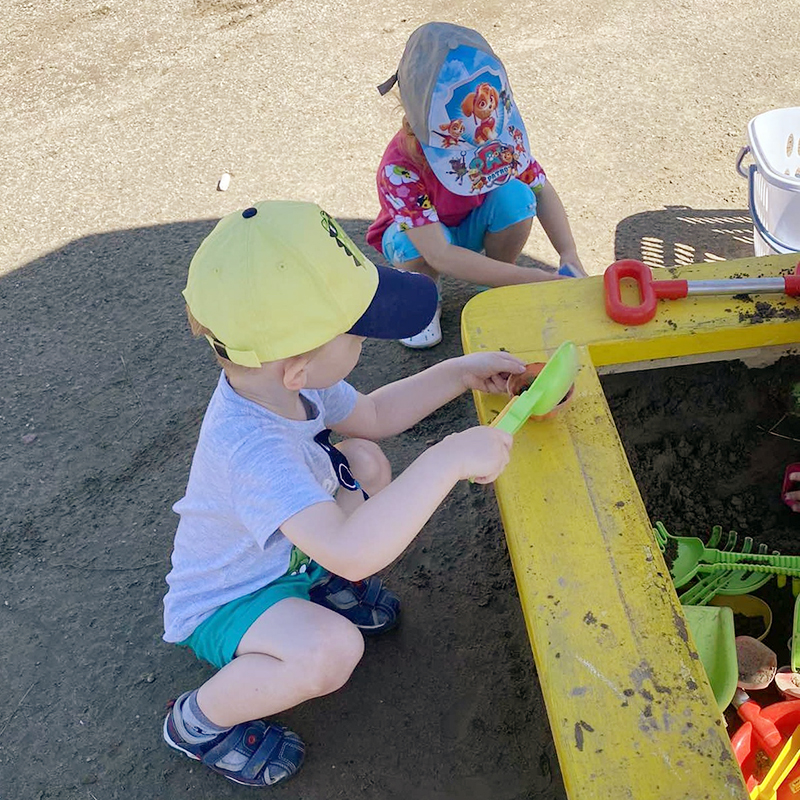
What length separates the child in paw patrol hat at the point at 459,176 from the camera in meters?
1.88

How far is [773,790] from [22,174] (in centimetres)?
301

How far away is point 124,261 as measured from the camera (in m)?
2.69

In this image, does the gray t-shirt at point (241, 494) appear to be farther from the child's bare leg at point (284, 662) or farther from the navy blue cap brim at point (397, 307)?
the navy blue cap brim at point (397, 307)

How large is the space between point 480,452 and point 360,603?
62 cm

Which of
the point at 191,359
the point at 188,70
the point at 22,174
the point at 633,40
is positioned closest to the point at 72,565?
the point at 191,359

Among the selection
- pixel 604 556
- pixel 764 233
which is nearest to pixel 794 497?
pixel 604 556

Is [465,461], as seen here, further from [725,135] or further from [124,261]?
[725,135]

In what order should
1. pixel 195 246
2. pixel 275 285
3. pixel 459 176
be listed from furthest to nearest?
pixel 195 246 → pixel 459 176 → pixel 275 285

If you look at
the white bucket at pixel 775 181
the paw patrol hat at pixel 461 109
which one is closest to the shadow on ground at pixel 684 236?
the white bucket at pixel 775 181

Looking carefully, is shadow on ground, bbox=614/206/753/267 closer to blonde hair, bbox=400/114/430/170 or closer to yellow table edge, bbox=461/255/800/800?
blonde hair, bbox=400/114/430/170

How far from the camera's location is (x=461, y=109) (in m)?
1.89

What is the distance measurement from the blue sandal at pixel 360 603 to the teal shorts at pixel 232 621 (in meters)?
0.21

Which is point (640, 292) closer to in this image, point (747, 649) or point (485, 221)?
point (747, 649)

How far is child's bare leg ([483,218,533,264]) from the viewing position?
7.44 ft
